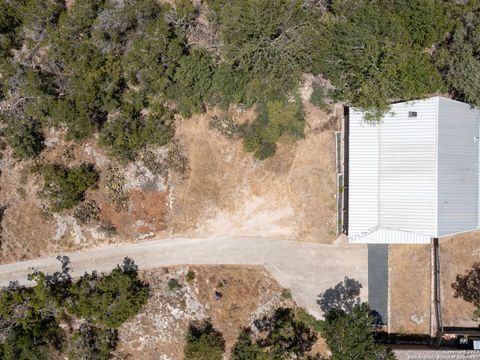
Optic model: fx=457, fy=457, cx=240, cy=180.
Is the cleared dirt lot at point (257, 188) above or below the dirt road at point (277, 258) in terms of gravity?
above

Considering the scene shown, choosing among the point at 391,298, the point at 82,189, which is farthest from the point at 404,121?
the point at 82,189

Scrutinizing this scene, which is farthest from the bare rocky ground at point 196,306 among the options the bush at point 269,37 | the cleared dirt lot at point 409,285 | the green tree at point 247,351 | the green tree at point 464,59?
the green tree at point 464,59

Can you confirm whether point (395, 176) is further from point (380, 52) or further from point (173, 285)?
point (173, 285)

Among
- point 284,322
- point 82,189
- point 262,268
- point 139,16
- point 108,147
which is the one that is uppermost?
point 139,16

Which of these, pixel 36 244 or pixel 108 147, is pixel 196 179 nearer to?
pixel 108 147

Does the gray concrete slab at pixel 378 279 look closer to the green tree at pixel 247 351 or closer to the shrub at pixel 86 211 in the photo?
the green tree at pixel 247 351

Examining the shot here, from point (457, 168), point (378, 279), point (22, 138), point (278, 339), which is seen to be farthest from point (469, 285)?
point (22, 138)
